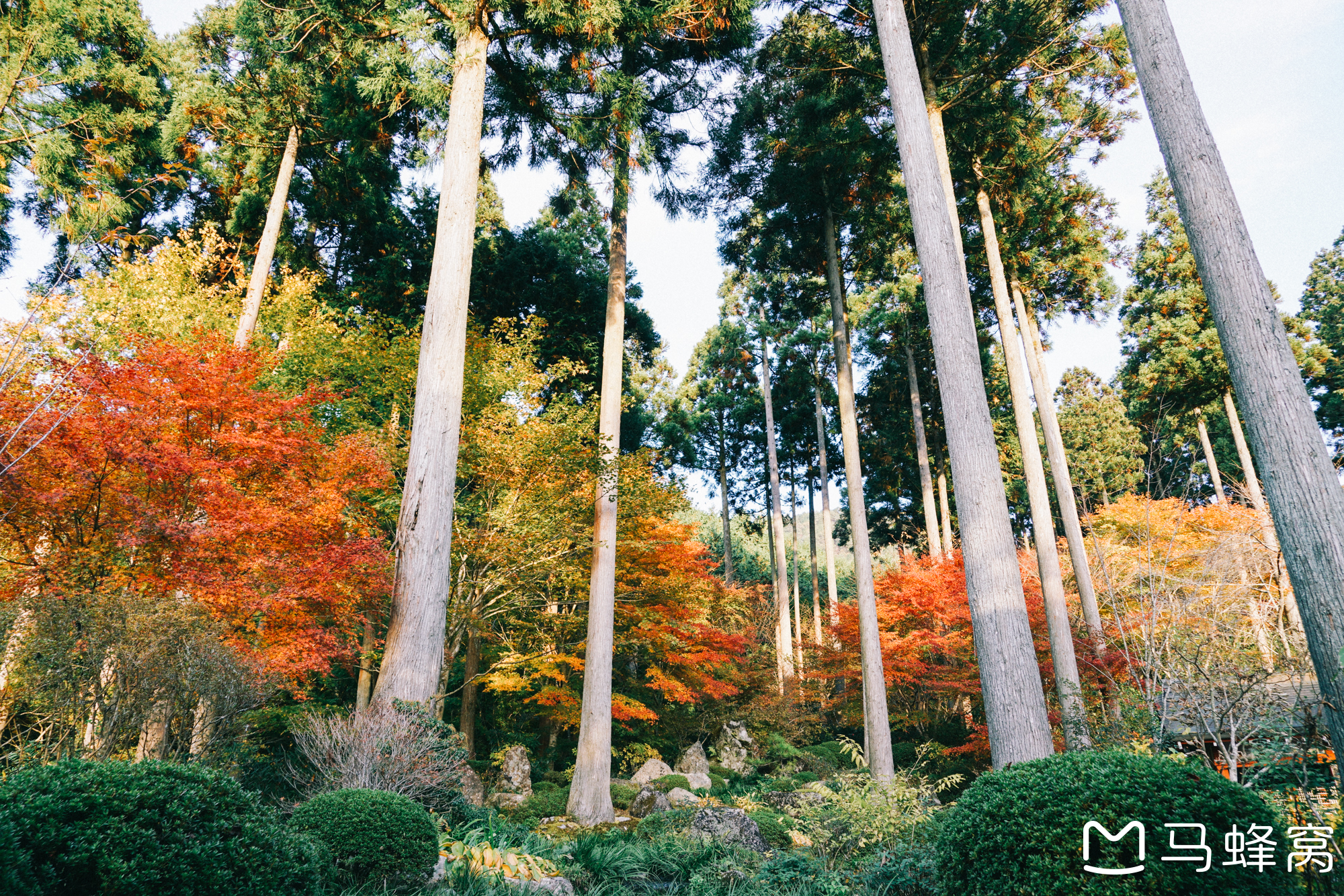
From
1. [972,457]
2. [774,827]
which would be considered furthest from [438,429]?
[774,827]

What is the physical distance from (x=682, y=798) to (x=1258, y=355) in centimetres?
1022

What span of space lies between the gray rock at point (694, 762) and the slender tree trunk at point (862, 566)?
4.78m

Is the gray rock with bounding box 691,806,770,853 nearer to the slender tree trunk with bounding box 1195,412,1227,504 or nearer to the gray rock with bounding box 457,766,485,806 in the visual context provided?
the gray rock with bounding box 457,766,485,806

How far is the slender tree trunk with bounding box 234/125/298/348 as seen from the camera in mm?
9539

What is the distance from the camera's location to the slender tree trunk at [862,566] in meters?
9.79

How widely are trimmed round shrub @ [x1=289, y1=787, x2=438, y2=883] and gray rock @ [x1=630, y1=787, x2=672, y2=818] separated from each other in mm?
6710

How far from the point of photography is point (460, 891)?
13.1ft

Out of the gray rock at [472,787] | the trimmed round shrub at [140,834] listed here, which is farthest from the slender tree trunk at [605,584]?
the trimmed round shrub at [140,834]

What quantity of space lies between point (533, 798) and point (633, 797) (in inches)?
71.6

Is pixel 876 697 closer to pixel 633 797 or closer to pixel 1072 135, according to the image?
pixel 633 797

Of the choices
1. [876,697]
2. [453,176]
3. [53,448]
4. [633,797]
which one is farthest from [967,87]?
[633,797]

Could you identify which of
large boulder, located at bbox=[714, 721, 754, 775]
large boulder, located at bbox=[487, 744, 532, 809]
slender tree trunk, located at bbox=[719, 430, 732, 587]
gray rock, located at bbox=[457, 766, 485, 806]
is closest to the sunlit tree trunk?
large boulder, located at bbox=[714, 721, 754, 775]

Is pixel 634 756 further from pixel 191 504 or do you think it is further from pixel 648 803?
pixel 191 504

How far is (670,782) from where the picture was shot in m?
11.7
